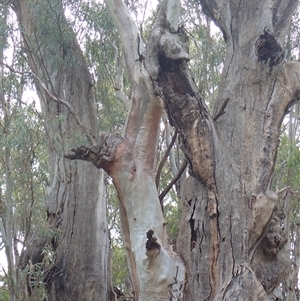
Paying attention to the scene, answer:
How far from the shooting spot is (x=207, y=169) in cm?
350

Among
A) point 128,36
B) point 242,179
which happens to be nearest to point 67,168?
point 128,36

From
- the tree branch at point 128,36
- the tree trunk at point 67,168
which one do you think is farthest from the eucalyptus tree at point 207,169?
the tree trunk at point 67,168

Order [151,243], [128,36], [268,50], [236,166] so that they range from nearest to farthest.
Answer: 1. [151,243]
2. [236,166]
3. [268,50]
4. [128,36]

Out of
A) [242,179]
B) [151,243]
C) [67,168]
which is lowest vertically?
[151,243]

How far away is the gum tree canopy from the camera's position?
339 centimetres

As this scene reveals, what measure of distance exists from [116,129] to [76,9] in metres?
1.66

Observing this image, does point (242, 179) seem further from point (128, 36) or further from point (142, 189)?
point (128, 36)

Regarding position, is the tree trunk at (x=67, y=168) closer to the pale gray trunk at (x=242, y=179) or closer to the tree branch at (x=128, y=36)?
the tree branch at (x=128, y=36)

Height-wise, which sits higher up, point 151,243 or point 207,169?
point 207,169

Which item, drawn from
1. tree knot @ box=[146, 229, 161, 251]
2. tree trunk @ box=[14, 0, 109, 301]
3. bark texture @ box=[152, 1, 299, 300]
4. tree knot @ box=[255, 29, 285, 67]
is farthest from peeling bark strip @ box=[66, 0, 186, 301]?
tree trunk @ box=[14, 0, 109, 301]

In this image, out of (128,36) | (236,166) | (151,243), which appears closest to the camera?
(151,243)

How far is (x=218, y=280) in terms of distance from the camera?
11.0ft

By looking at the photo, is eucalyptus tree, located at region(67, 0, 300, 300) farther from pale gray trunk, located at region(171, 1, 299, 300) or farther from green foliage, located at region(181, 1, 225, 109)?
green foliage, located at region(181, 1, 225, 109)

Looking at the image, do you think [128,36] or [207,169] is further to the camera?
[128,36]
